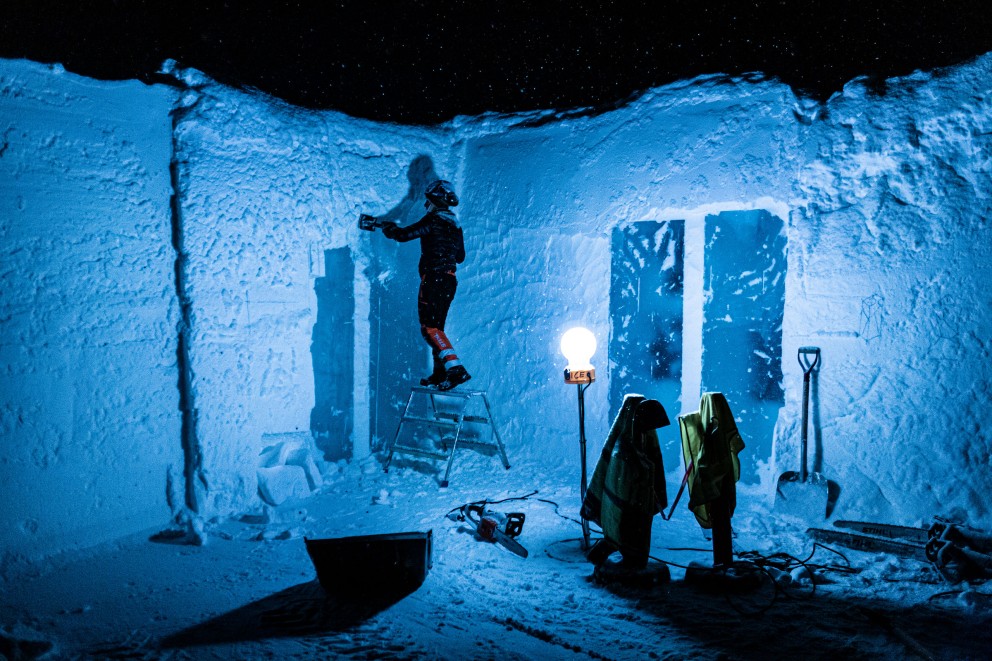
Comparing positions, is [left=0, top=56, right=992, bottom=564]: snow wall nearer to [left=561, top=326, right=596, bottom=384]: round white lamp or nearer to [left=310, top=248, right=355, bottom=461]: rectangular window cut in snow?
[left=310, top=248, right=355, bottom=461]: rectangular window cut in snow

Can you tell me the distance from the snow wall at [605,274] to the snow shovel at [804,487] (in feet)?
0.35

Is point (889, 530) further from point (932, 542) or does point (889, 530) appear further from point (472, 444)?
point (472, 444)

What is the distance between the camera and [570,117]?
→ 211 inches

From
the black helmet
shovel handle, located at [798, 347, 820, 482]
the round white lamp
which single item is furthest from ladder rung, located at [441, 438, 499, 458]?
shovel handle, located at [798, 347, 820, 482]

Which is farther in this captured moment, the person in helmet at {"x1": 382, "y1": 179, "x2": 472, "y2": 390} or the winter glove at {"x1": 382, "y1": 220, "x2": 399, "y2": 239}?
the person in helmet at {"x1": 382, "y1": 179, "x2": 472, "y2": 390}

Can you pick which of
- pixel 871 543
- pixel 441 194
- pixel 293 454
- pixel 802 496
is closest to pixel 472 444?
pixel 293 454

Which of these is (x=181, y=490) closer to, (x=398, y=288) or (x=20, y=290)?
(x=20, y=290)

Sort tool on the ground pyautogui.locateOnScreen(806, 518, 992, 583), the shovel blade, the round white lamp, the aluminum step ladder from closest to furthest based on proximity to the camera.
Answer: tool on the ground pyautogui.locateOnScreen(806, 518, 992, 583)
the round white lamp
the shovel blade
the aluminum step ladder

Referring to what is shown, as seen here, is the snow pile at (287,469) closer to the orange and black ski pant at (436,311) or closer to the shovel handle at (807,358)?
the orange and black ski pant at (436,311)

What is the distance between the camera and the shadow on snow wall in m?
4.64

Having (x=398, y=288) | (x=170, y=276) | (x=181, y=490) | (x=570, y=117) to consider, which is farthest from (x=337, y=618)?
(x=570, y=117)

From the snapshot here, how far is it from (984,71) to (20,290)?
6.13 m

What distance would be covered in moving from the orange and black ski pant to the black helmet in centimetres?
61

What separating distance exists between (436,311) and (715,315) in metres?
2.40
